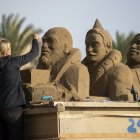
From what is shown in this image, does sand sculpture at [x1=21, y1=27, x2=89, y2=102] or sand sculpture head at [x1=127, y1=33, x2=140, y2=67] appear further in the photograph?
sand sculpture head at [x1=127, y1=33, x2=140, y2=67]

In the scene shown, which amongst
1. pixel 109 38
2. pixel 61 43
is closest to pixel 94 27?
pixel 109 38

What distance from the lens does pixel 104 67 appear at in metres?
11.6

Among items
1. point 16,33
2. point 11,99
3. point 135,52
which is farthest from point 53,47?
point 16,33

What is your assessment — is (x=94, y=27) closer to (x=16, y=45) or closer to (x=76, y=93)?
(x=76, y=93)

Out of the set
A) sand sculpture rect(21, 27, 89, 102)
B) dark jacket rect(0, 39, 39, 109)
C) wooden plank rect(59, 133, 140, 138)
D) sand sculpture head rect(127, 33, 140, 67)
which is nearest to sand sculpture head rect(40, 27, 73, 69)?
sand sculpture rect(21, 27, 89, 102)

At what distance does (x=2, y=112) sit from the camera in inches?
302

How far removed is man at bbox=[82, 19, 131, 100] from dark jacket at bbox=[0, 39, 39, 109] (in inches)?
124

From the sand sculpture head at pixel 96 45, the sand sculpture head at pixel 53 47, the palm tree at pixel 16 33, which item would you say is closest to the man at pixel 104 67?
the sand sculpture head at pixel 96 45

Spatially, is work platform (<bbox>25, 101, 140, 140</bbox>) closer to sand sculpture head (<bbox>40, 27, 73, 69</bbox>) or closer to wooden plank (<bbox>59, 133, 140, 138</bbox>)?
wooden plank (<bbox>59, 133, 140, 138</bbox>)

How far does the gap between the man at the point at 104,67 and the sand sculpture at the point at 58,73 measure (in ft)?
2.21

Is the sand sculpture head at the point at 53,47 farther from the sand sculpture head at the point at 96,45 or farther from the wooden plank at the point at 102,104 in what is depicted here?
the wooden plank at the point at 102,104

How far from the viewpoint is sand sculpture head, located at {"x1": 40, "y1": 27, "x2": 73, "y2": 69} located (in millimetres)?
11008

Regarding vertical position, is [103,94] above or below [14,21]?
below

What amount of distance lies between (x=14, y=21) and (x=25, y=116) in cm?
1843
